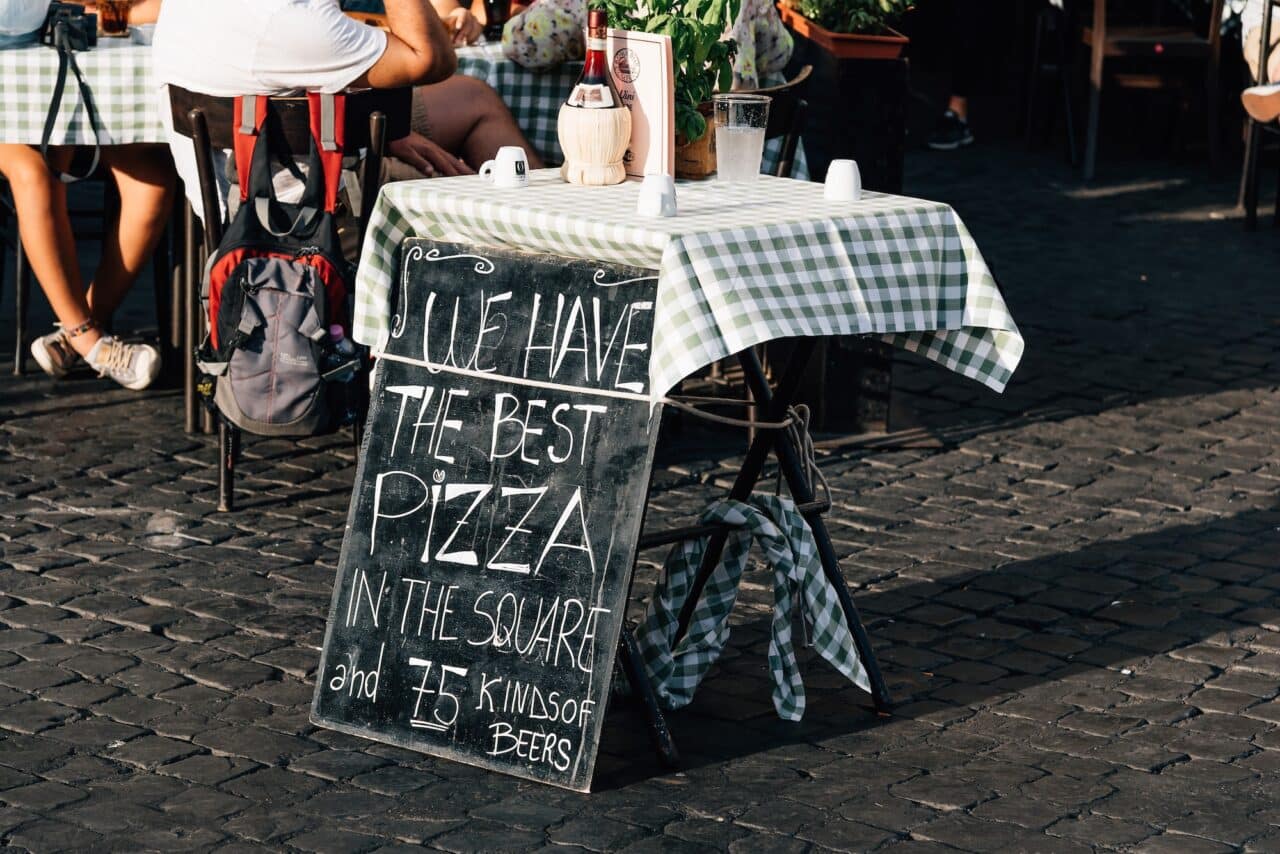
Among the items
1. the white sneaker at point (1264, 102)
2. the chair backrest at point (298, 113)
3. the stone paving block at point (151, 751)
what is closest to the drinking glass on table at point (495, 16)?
the chair backrest at point (298, 113)

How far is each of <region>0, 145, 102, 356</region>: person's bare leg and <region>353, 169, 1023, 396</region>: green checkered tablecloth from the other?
271cm

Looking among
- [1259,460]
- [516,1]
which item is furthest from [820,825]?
[516,1]

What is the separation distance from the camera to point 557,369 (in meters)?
3.88

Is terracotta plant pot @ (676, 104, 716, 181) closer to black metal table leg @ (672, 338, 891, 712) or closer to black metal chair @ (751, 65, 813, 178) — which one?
black metal table leg @ (672, 338, 891, 712)

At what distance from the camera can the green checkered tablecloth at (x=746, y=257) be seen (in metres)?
3.59

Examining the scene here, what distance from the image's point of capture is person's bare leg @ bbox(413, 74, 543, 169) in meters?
6.02

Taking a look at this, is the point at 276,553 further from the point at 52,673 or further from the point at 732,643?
the point at 732,643

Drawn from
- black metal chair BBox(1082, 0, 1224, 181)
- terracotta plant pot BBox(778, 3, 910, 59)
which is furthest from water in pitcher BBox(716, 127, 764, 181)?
black metal chair BBox(1082, 0, 1224, 181)

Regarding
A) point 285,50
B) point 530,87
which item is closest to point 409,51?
point 285,50

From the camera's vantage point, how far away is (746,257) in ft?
12.0

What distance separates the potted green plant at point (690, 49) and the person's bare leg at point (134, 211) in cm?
257

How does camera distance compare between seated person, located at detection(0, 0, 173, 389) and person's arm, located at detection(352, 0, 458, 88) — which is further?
seated person, located at detection(0, 0, 173, 389)

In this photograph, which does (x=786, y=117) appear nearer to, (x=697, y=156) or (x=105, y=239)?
(x=697, y=156)

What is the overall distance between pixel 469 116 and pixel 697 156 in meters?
1.82
